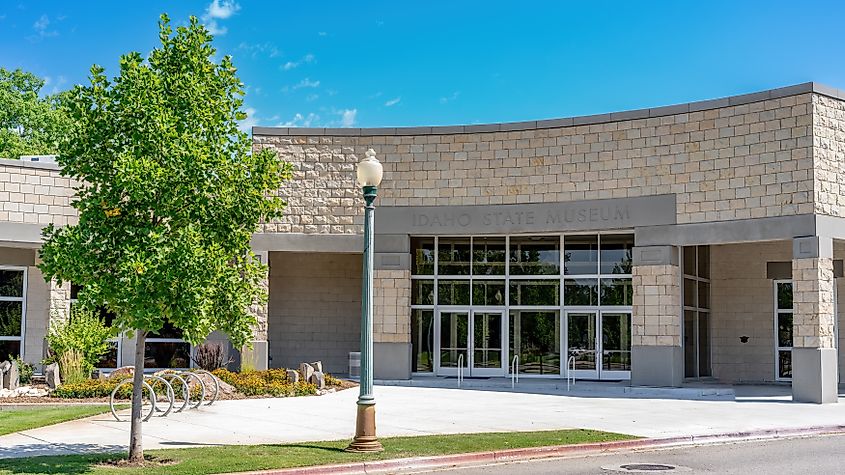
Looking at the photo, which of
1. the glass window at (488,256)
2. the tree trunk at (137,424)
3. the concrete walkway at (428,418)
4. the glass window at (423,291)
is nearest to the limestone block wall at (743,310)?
the concrete walkway at (428,418)

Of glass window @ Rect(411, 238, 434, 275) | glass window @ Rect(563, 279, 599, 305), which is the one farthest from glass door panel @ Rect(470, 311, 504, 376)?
glass window @ Rect(563, 279, 599, 305)

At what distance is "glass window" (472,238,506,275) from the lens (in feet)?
98.4

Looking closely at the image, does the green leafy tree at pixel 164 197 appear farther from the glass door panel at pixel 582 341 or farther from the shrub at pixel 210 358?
the glass door panel at pixel 582 341

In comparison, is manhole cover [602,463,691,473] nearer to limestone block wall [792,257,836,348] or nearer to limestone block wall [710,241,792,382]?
limestone block wall [792,257,836,348]

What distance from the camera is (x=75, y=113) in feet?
43.7

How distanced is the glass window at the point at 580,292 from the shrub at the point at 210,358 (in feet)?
33.8

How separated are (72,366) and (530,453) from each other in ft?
45.4

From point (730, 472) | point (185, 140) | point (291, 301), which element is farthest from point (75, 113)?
point (291, 301)

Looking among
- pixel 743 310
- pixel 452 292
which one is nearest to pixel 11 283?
pixel 452 292

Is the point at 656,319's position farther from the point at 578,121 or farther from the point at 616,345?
the point at 578,121

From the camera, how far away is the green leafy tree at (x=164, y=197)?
41.7 feet

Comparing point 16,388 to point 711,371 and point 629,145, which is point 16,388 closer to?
point 629,145

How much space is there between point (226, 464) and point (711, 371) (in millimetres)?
20409

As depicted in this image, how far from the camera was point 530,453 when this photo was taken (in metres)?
14.6
